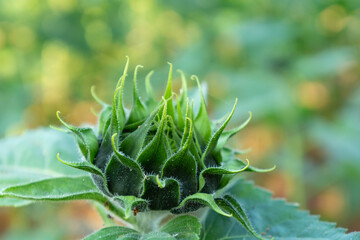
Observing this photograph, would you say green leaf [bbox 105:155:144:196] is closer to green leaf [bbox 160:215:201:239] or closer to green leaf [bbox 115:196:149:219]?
green leaf [bbox 115:196:149:219]

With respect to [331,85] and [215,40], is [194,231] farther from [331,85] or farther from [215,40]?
[215,40]

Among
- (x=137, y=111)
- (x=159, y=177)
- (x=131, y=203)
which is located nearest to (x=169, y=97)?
(x=137, y=111)

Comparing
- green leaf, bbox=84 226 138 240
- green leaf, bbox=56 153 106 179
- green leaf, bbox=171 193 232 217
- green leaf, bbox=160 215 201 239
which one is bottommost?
green leaf, bbox=84 226 138 240

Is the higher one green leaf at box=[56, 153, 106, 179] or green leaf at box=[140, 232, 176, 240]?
green leaf at box=[56, 153, 106, 179]

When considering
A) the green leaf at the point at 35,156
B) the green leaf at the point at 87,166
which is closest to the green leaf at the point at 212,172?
the green leaf at the point at 87,166

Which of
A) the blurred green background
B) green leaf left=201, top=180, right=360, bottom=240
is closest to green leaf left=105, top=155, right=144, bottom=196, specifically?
green leaf left=201, top=180, right=360, bottom=240

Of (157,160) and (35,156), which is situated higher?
(35,156)

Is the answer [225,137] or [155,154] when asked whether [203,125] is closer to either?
[225,137]
